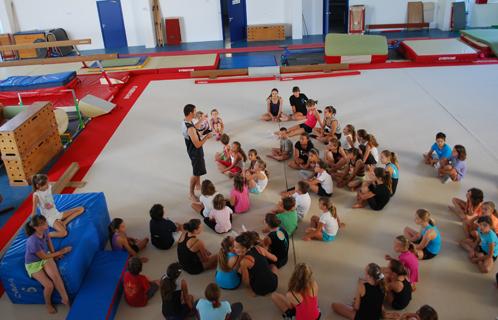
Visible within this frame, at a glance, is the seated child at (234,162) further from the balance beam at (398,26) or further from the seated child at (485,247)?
the balance beam at (398,26)

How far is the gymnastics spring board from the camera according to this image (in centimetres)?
1228

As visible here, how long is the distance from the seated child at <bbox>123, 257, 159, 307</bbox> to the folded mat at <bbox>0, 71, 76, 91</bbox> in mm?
8116

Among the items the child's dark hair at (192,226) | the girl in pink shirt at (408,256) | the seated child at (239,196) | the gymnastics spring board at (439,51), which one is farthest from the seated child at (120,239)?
the gymnastics spring board at (439,51)

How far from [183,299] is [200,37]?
14643mm

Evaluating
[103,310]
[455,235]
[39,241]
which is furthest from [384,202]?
[39,241]

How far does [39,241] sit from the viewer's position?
176 inches

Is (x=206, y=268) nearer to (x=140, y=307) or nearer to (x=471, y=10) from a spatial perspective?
(x=140, y=307)

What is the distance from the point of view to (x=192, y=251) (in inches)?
191

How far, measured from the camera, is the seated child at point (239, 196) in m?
5.87

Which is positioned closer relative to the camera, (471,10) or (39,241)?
Answer: (39,241)

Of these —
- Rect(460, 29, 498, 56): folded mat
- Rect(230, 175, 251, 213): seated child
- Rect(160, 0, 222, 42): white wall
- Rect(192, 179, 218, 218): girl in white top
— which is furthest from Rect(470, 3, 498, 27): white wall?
Rect(192, 179, 218, 218): girl in white top

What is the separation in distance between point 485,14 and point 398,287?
50.1 ft

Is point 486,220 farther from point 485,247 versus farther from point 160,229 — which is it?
point 160,229

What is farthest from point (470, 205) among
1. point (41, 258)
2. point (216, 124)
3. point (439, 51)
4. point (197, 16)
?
point (197, 16)
